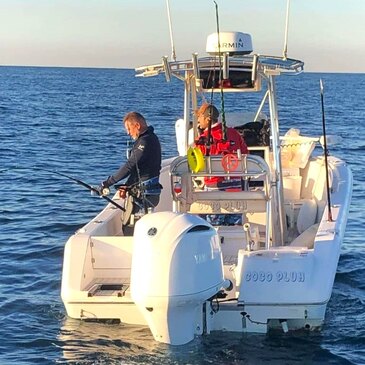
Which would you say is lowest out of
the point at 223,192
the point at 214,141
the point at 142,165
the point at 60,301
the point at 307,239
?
the point at 60,301

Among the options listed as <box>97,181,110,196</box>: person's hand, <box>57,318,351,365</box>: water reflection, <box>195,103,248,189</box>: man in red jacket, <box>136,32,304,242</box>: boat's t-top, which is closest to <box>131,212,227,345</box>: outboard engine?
<box>57,318,351,365</box>: water reflection

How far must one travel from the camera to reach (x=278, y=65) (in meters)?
8.09

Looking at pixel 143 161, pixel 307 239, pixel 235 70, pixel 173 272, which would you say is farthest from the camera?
pixel 235 70

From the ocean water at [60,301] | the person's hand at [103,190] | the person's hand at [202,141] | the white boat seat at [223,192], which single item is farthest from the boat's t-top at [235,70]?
the ocean water at [60,301]

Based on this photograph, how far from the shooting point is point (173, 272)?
5.89 m

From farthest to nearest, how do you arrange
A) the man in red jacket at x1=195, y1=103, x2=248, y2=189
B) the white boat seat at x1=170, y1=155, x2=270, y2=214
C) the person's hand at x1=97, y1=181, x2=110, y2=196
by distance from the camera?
the man in red jacket at x1=195, y1=103, x2=248, y2=189
the person's hand at x1=97, y1=181, x2=110, y2=196
the white boat seat at x1=170, y1=155, x2=270, y2=214

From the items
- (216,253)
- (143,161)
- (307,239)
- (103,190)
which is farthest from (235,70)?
(216,253)

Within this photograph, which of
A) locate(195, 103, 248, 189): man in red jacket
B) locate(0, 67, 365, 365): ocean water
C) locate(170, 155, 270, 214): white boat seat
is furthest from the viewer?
locate(195, 103, 248, 189): man in red jacket

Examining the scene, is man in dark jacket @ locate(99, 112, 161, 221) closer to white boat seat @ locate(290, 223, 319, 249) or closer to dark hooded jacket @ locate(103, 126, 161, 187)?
dark hooded jacket @ locate(103, 126, 161, 187)

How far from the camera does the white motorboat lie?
5.98 metres

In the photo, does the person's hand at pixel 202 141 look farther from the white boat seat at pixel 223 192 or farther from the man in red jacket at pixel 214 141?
the white boat seat at pixel 223 192

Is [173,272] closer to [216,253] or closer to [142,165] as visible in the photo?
[216,253]

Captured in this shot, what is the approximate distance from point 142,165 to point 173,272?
2.11 m

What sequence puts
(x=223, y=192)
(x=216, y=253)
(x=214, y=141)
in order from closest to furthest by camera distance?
(x=216, y=253), (x=223, y=192), (x=214, y=141)
